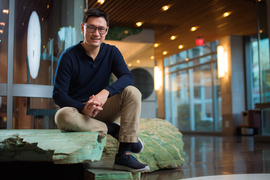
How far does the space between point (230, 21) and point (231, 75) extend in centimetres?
239

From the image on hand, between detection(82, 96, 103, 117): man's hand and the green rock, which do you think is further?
the green rock

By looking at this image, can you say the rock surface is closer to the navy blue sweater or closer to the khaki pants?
the khaki pants

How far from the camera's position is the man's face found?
1.85m

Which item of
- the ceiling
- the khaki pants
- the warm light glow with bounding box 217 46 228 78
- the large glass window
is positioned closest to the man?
the khaki pants

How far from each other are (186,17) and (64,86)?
6.10 metres

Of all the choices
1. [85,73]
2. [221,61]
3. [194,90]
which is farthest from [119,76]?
[194,90]

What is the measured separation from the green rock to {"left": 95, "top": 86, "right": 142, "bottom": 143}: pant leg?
663 mm

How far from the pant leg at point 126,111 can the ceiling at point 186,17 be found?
4743 millimetres

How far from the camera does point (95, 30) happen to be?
6.07 ft

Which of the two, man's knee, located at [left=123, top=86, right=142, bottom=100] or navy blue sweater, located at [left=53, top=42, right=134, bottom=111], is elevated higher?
navy blue sweater, located at [left=53, top=42, right=134, bottom=111]

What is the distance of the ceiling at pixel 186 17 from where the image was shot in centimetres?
635

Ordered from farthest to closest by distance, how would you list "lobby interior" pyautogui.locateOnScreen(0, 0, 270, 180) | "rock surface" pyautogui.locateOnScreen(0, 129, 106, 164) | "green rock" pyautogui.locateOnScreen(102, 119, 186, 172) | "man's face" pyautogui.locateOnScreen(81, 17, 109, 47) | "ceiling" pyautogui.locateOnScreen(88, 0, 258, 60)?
"ceiling" pyautogui.locateOnScreen(88, 0, 258, 60), "lobby interior" pyautogui.locateOnScreen(0, 0, 270, 180), "green rock" pyautogui.locateOnScreen(102, 119, 186, 172), "man's face" pyautogui.locateOnScreen(81, 17, 109, 47), "rock surface" pyautogui.locateOnScreen(0, 129, 106, 164)

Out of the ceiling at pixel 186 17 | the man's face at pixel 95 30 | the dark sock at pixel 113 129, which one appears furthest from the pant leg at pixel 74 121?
the ceiling at pixel 186 17

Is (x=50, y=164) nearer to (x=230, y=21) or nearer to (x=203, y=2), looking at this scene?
(x=203, y=2)
